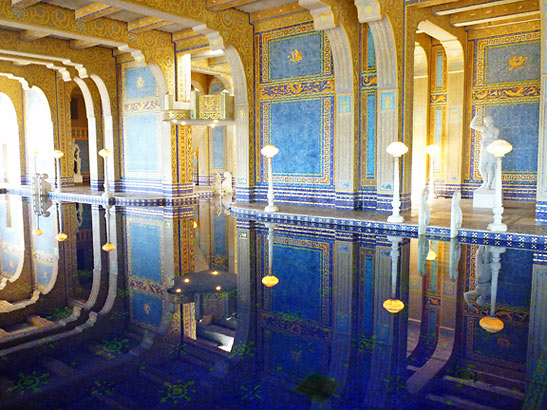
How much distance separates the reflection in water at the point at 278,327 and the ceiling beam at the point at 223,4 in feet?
16.7

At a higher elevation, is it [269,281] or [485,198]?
[485,198]

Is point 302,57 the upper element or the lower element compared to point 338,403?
upper

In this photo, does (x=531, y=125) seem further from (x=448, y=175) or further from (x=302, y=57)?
(x=302, y=57)

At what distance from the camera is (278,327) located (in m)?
3.57

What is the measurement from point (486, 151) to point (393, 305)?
638 centimetres

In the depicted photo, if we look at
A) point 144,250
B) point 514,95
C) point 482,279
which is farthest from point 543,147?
point 144,250

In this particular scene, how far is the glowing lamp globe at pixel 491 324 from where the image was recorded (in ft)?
11.4

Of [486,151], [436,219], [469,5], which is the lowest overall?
[436,219]

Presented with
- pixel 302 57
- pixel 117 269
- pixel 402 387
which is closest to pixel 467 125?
pixel 302 57

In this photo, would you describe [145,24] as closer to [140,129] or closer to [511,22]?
[140,129]

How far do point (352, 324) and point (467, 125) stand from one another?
964 centimetres

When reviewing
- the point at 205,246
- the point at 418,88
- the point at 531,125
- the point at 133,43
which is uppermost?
the point at 133,43

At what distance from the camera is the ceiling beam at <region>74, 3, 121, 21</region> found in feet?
31.8

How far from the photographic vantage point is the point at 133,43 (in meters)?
11.7
